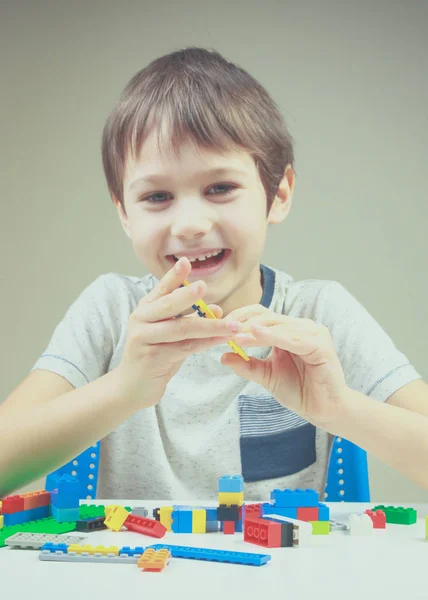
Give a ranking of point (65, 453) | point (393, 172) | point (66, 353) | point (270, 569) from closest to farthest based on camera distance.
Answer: point (270, 569) < point (65, 453) < point (66, 353) < point (393, 172)

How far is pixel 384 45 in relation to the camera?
1.97 meters

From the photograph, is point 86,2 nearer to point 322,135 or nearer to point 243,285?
point 322,135

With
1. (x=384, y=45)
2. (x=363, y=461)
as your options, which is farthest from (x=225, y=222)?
(x=384, y=45)

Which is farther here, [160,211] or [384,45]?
[384,45]

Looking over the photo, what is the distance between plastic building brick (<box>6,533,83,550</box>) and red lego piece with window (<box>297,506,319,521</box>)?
223 millimetres

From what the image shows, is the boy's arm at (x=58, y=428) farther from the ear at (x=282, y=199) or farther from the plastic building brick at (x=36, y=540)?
the ear at (x=282, y=199)

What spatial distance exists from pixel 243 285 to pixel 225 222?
0.19 meters

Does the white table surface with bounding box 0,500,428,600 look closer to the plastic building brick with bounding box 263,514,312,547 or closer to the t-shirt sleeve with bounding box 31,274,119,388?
the plastic building brick with bounding box 263,514,312,547

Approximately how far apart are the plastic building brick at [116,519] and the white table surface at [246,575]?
0.13 feet

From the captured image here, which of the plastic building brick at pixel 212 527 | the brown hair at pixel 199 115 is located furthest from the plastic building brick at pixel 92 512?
the brown hair at pixel 199 115

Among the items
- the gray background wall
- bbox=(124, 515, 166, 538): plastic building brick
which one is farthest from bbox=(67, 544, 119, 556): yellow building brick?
the gray background wall

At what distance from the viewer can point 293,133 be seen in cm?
196

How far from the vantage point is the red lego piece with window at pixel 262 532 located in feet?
2.01

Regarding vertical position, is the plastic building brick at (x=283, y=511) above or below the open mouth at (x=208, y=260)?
below
